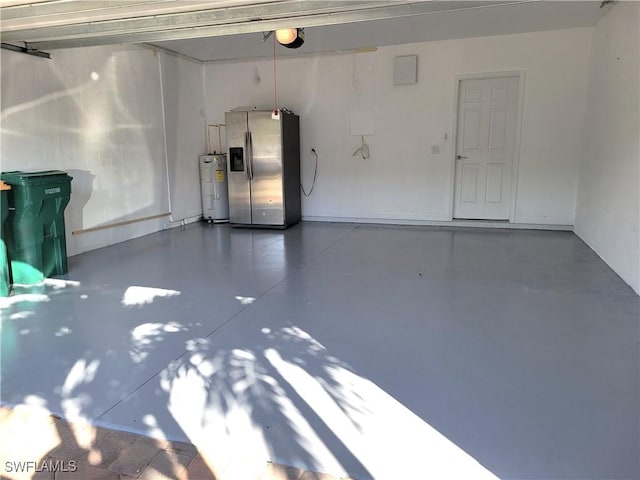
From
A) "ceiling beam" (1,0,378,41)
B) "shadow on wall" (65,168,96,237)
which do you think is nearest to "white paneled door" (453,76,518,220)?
"ceiling beam" (1,0,378,41)

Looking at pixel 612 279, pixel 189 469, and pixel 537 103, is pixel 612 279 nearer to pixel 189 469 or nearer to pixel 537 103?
pixel 537 103

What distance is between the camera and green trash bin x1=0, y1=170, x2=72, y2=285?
4.00m

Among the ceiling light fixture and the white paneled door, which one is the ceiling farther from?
the white paneled door

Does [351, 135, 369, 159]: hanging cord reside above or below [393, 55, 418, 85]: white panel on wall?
below

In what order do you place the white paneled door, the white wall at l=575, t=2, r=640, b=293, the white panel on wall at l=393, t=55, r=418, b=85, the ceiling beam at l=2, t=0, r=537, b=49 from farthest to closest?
the white panel on wall at l=393, t=55, r=418, b=85, the white paneled door, the white wall at l=575, t=2, r=640, b=293, the ceiling beam at l=2, t=0, r=537, b=49

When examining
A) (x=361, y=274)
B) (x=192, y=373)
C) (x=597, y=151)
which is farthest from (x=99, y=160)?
(x=597, y=151)

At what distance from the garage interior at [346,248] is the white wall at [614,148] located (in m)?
0.04

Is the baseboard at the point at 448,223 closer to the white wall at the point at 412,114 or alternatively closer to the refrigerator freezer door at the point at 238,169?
the white wall at the point at 412,114

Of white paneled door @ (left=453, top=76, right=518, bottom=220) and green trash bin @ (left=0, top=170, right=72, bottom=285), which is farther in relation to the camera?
white paneled door @ (left=453, top=76, right=518, bottom=220)

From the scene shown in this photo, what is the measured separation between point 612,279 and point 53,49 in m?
6.19

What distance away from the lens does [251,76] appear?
769cm

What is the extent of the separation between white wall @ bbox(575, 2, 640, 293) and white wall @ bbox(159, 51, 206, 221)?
5941 mm

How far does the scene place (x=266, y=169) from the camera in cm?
704

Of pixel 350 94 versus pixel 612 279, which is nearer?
pixel 612 279
